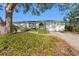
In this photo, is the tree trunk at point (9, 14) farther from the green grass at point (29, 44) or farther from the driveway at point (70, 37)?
the driveway at point (70, 37)

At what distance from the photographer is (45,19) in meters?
2.35

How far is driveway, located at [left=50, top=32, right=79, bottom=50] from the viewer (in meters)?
2.33

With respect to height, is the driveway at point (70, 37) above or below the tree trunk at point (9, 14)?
below

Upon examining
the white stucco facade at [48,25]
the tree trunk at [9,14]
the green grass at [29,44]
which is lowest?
the green grass at [29,44]

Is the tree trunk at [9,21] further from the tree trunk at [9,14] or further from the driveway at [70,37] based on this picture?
the driveway at [70,37]

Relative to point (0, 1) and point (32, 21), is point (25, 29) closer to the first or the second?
point (32, 21)

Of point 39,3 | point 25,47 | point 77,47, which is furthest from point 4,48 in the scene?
point 77,47

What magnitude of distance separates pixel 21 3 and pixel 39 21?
0.23 meters

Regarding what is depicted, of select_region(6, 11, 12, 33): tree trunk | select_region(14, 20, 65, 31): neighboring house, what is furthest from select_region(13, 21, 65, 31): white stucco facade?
select_region(6, 11, 12, 33): tree trunk

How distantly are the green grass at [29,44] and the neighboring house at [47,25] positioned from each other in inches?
3.3

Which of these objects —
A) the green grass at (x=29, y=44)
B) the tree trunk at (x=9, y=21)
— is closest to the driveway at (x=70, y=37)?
the green grass at (x=29, y=44)

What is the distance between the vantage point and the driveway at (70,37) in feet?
7.63

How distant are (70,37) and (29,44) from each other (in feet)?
1.26

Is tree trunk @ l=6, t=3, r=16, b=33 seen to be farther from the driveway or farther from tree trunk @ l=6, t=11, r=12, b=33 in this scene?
the driveway
